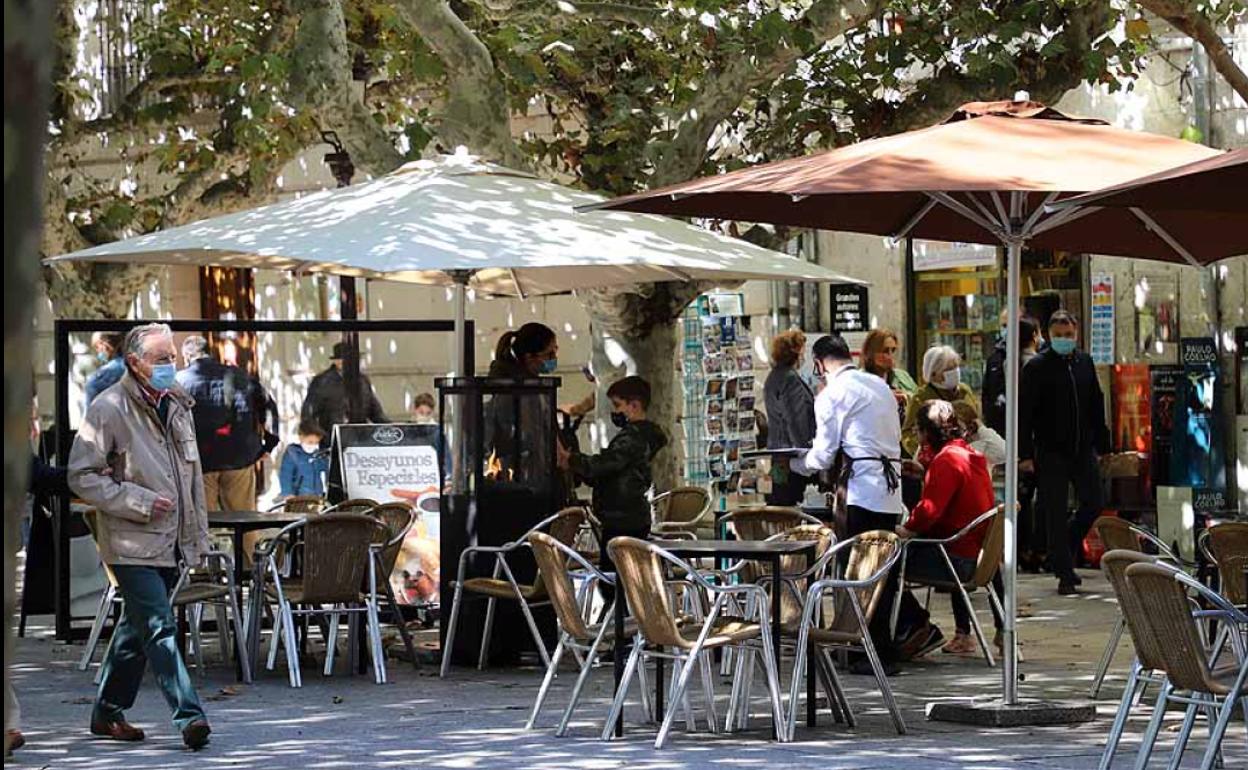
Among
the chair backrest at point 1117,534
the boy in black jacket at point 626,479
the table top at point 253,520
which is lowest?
the chair backrest at point 1117,534

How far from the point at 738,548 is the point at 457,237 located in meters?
2.82

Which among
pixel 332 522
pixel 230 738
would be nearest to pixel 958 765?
pixel 230 738

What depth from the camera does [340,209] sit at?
11688 mm

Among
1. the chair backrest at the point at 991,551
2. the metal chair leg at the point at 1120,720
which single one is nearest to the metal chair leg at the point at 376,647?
the chair backrest at the point at 991,551

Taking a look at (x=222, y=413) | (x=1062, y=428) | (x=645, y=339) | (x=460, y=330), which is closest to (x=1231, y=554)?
(x=460, y=330)

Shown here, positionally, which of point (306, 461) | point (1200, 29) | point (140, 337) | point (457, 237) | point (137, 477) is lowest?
point (306, 461)

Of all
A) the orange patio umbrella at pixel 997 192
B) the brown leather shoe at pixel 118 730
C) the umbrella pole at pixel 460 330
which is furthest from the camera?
the umbrella pole at pixel 460 330

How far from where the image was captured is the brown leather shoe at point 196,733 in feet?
27.6

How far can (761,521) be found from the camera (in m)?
10.9

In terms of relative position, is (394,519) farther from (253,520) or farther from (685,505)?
(685,505)

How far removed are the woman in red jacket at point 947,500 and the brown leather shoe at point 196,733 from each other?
13.4 ft

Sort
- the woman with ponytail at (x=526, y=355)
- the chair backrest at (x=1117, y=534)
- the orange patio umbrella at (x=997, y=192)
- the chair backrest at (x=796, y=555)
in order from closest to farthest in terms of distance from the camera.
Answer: the orange patio umbrella at (x=997, y=192)
the chair backrest at (x=796, y=555)
the chair backrest at (x=1117, y=534)
the woman with ponytail at (x=526, y=355)

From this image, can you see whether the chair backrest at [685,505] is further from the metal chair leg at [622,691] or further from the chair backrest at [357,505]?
the metal chair leg at [622,691]

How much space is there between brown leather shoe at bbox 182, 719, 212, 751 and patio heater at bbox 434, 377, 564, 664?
296 cm
